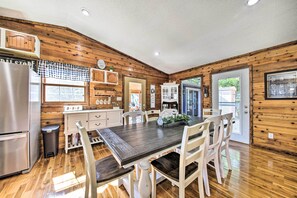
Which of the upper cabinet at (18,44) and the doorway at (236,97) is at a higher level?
the upper cabinet at (18,44)

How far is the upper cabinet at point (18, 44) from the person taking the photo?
2.17m

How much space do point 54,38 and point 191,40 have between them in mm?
3385

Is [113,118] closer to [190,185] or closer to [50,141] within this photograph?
[50,141]

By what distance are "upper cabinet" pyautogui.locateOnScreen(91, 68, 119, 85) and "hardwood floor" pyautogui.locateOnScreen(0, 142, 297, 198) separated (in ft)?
6.67

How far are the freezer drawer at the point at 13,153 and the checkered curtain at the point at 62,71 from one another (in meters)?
1.48

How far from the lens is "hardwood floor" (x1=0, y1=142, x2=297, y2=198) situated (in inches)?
63.7

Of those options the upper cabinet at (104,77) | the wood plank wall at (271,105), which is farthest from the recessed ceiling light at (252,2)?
the upper cabinet at (104,77)

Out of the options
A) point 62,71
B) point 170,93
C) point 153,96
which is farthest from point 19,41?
point 170,93

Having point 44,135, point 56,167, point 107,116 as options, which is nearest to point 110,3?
point 107,116

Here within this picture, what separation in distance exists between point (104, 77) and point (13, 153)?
2352 mm

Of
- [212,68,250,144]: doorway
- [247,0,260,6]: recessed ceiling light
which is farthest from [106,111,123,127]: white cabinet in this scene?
[247,0,260,6]: recessed ceiling light

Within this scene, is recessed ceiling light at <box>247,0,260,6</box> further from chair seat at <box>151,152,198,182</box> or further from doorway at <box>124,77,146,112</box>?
doorway at <box>124,77,146,112</box>

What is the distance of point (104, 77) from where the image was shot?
353 cm

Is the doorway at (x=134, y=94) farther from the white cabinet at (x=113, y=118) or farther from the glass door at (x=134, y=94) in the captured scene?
the white cabinet at (x=113, y=118)
